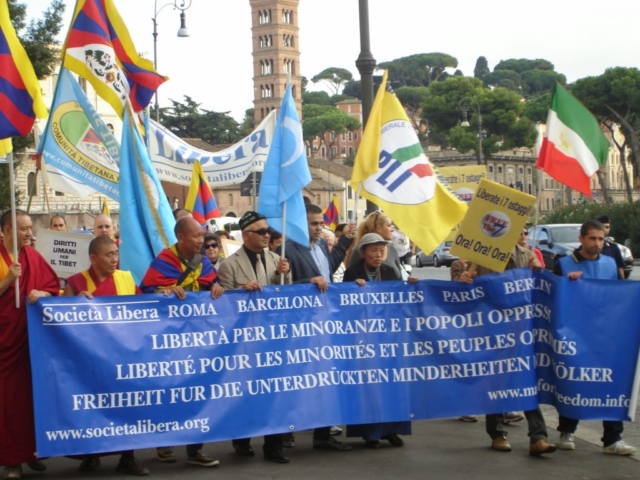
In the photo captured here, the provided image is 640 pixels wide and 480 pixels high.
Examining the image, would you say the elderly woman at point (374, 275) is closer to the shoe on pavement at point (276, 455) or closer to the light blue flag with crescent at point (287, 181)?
the light blue flag with crescent at point (287, 181)

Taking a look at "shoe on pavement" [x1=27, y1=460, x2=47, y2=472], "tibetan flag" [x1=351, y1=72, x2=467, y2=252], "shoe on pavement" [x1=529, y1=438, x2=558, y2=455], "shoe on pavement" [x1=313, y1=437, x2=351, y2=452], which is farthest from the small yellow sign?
"shoe on pavement" [x1=27, y1=460, x2=47, y2=472]

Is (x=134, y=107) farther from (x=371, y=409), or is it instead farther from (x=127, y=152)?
(x=371, y=409)

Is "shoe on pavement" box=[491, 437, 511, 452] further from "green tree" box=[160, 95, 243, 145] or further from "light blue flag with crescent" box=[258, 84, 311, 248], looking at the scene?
"green tree" box=[160, 95, 243, 145]

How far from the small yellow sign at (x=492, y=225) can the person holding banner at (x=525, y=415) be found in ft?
0.41

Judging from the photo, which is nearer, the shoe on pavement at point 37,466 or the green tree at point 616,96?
the shoe on pavement at point 37,466

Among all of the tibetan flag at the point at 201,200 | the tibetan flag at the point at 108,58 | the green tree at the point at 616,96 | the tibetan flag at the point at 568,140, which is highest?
the green tree at the point at 616,96

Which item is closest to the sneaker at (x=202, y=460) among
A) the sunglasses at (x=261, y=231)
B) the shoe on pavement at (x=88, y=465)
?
the shoe on pavement at (x=88, y=465)

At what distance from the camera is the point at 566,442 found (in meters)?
8.06

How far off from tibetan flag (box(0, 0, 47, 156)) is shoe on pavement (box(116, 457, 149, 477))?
2175mm

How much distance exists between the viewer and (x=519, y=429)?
29.7ft

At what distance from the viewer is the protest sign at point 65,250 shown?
8.25m

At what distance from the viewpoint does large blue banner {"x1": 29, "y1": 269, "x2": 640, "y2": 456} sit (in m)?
7.12

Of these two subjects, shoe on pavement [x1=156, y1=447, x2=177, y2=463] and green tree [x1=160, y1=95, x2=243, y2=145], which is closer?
shoe on pavement [x1=156, y1=447, x2=177, y2=463]

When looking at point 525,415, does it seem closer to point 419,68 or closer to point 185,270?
point 185,270
